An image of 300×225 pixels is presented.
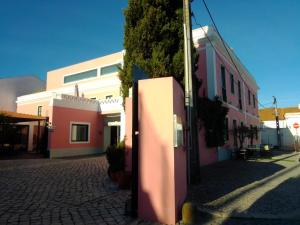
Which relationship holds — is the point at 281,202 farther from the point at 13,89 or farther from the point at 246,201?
the point at 13,89

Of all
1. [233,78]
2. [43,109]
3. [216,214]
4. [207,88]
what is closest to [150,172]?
[216,214]

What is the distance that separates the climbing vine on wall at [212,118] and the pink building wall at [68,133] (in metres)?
9.63

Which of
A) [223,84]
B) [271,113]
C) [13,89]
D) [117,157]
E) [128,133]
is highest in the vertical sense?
[13,89]

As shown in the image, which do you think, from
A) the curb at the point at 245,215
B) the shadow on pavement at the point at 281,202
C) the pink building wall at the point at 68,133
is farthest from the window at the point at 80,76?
the curb at the point at 245,215

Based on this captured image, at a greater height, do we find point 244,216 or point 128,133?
point 128,133

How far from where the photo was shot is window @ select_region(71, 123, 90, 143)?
1833 centimetres

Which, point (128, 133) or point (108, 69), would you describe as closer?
point (128, 133)

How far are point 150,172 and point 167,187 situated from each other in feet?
1.34

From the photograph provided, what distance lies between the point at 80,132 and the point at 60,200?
1354 centimetres

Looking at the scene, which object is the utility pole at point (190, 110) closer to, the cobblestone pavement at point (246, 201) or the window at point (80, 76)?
the cobblestone pavement at point (246, 201)

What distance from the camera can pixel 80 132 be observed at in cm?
1902

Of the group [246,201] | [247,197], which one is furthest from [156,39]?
[246,201]

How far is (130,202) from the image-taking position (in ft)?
16.3

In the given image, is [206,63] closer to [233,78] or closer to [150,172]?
[233,78]
